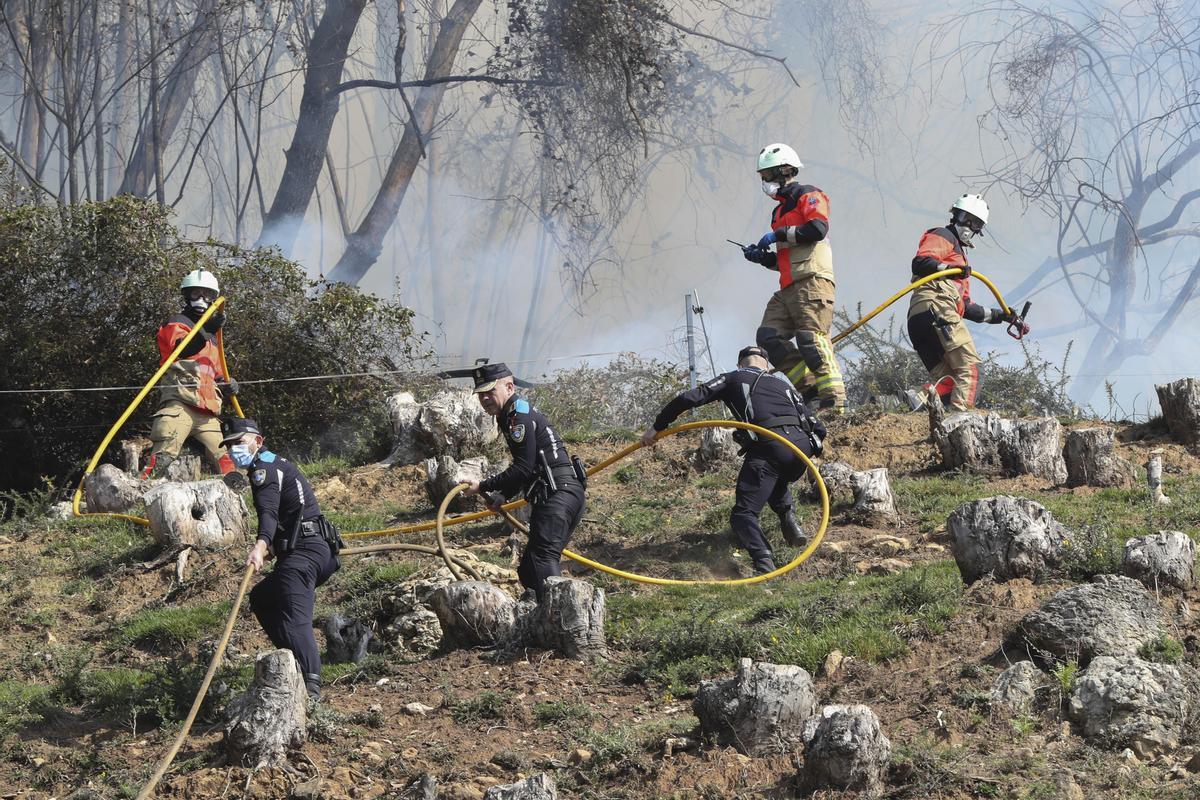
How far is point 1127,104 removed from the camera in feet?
73.3

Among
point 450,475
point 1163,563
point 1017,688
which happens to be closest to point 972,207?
point 450,475

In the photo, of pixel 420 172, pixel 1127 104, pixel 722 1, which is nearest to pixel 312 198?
pixel 420 172

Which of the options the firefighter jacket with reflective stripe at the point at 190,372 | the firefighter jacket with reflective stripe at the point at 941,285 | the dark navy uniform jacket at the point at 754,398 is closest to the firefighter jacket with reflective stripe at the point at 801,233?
the firefighter jacket with reflective stripe at the point at 941,285

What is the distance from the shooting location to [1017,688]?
19.8ft

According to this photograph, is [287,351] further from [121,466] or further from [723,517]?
[723,517]

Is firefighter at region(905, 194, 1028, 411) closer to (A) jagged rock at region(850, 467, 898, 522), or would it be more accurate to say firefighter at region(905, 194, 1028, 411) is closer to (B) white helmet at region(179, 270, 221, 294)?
(A) jagged rock at region(850, 467, 898, 522)

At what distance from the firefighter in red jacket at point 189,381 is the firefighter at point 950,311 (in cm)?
577

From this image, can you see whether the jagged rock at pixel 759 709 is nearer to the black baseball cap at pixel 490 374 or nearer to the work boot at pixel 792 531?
the black baseball cap at pixel 490 374

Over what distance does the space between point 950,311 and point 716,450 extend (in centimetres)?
227

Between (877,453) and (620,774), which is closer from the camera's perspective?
(620,774)

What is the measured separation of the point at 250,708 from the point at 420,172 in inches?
711

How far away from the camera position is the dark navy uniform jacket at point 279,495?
7.50 meters

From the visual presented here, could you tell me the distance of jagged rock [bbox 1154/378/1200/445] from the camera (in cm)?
1117

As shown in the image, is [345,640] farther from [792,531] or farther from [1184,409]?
[1184,409]
